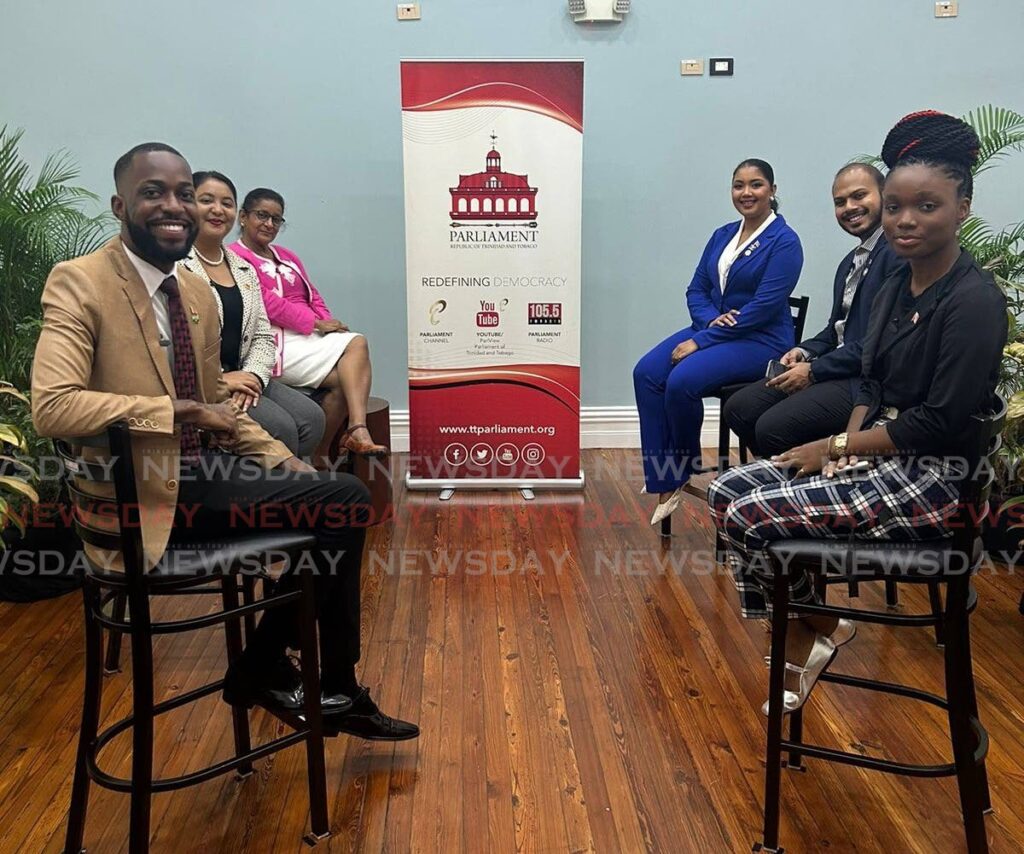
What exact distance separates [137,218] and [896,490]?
1661 mm

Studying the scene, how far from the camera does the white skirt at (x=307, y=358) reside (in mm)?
3486

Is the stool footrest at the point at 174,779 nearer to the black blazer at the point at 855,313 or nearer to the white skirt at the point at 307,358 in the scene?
the white skirt at the point at 307,358

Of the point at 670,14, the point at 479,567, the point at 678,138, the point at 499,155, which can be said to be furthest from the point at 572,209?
the point at 479,567

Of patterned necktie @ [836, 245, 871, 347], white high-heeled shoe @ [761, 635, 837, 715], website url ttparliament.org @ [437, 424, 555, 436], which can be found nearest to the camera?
white high-heeled shoe @ [761, 635, 837, 715]

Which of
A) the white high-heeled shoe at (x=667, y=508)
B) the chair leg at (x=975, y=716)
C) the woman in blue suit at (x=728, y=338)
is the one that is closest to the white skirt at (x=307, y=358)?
the woman in blue suit at (x=728, y=338)

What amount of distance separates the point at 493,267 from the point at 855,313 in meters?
1.71

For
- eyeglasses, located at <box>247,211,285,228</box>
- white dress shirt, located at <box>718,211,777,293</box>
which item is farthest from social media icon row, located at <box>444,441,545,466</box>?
eyeglasses, located at <box>247,211,285,228</box>

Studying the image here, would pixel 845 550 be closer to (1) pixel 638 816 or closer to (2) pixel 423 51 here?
(1) pixel 638 816

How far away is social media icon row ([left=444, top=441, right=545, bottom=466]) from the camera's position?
4254 millimetres

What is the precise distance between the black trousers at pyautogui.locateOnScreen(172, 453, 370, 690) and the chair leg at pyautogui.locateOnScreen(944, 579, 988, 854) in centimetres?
123

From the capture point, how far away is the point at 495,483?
426 cm

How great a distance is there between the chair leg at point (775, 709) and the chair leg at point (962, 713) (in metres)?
0.31

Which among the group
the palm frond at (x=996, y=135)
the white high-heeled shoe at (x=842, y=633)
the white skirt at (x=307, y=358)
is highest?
the palm frond at (x=996, y=135)

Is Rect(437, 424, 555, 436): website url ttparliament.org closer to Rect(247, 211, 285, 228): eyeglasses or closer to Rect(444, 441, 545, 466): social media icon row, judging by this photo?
Rect(444, 441, 545, 466): social media icon row
